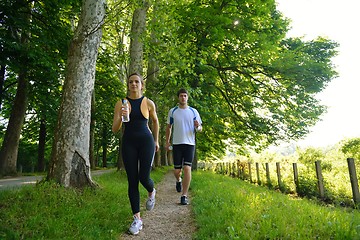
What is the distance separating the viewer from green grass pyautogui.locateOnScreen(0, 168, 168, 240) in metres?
3.71

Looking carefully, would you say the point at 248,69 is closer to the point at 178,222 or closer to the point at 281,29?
the point at 281,29

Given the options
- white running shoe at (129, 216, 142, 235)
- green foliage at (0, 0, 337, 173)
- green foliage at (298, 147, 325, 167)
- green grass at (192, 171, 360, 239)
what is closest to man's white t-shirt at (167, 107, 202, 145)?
green grass at (192, 171, 360, 239)

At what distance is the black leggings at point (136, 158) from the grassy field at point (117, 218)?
22.8 inches

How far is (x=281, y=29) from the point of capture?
47.3 feet

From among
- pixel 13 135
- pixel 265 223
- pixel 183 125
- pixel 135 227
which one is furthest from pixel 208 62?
pixel 265 223

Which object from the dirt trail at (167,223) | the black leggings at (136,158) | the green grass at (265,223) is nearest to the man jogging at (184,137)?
the dirt trail at (167,223)

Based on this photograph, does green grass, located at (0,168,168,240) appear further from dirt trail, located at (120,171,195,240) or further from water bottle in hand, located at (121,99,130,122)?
water bottle in hand, located at (121,99,130,122)

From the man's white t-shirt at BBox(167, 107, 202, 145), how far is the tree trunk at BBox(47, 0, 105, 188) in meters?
1.91

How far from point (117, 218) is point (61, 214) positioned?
2.84 ft

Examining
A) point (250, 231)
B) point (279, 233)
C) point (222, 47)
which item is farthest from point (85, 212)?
point (222, 47)

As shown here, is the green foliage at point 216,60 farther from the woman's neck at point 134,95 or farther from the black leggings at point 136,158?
the black leggings at point 136,158

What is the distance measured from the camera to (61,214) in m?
4.39

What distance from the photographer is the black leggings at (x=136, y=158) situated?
4277mm

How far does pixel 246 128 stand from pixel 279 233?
45.3ft
